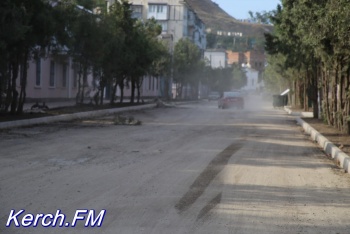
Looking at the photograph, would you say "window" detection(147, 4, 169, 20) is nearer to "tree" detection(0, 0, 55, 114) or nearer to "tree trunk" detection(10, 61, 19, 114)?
"tree" detection(0, 0, 55, 114)

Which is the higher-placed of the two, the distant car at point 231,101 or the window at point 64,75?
the window at point 64,75

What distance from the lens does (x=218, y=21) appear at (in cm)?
14075

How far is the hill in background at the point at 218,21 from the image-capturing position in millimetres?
107031

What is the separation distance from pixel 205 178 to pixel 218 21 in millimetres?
131780

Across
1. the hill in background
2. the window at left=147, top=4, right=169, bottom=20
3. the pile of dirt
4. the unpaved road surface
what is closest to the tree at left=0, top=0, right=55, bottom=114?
the unpaved road surface

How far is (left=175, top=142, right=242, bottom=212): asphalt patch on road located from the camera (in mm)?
9064

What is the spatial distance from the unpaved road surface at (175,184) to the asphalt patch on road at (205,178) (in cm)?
2

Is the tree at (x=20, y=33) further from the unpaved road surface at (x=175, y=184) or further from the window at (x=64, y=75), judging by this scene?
the window at (x=64, y=75)

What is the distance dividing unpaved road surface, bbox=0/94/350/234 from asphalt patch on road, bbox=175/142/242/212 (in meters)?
0.02

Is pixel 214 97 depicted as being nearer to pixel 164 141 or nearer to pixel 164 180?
pixel 164 141


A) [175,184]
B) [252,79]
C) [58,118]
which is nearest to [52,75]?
[58,118]

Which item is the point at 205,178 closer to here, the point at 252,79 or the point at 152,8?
the point at 152,8

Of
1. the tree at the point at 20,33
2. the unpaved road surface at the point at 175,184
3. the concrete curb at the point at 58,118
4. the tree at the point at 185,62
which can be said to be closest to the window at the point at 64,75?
the concrete curb at the point at 58,118

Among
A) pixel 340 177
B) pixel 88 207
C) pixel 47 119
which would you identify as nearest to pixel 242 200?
pixel 88 207
